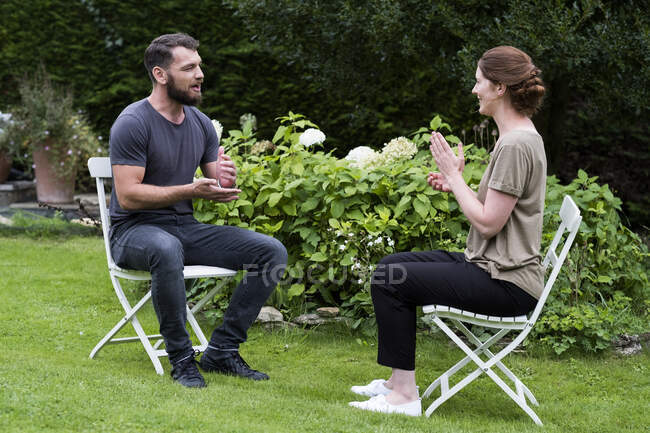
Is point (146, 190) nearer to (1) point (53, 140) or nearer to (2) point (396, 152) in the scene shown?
(2) point (396, 152)

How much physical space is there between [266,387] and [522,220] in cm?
133

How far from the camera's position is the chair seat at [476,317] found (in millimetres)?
2973

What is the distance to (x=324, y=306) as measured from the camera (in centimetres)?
462

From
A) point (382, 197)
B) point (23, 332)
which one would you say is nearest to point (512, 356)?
point (382, 197)

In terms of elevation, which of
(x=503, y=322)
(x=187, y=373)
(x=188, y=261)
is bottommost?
(x=187, y=373)

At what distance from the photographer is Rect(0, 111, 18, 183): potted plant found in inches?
339

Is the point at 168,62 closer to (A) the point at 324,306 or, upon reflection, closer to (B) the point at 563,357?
(A) the point at 324,306

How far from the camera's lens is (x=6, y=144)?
29.1 ft

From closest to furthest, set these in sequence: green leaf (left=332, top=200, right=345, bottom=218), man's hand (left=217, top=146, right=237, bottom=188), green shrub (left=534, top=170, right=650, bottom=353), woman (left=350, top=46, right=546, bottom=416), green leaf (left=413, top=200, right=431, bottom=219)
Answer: woman (left=350, top=46, right=546, bottom=416) → man's hand (left=217, top=146, right=237, bottom=188) → green shrub (left=534, top=170, right=650, bottom=353) → green leaf (left=413, top=200, right=431, bottom=219) → green leaf (left=332, top=200, right=345, bottom=218)

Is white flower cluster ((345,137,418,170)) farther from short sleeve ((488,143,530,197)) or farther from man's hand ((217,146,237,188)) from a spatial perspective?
short sleeve ((488,143,530,197))

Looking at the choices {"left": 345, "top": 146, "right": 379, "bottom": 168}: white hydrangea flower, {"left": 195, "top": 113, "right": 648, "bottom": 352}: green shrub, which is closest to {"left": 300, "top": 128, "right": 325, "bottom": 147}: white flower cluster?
{"left": 195, "top": 113, "right": 648, "bottom": 352}: green shrub

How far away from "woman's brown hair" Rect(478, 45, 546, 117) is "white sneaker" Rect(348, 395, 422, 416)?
1.26m

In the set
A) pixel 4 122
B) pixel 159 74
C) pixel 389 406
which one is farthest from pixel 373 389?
pixel 4 122

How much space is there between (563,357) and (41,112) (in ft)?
21.9
